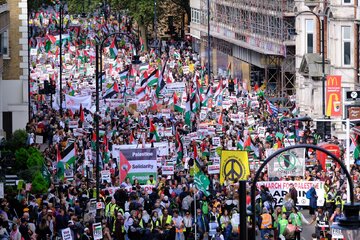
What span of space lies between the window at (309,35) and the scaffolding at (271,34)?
8.69 m

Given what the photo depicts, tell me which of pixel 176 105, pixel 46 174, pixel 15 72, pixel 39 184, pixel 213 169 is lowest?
pixel 39 184

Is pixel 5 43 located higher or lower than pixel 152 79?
higher

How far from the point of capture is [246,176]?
37.6 m

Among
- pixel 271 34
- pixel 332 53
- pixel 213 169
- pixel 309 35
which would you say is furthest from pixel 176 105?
pixel 271 34

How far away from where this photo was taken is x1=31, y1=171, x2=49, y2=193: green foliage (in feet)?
125

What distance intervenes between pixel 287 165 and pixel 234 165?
2806 mm

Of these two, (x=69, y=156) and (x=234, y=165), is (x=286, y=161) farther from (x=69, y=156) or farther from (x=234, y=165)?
(x=69, y=156)

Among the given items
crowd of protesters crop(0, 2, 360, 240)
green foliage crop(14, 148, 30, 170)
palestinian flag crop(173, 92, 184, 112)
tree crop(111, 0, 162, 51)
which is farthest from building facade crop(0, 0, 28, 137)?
tree crop(111, 0, 162, 51)

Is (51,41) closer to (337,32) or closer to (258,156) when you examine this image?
(337,32)

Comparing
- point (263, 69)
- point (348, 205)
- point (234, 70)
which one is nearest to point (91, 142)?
point (348, 205)

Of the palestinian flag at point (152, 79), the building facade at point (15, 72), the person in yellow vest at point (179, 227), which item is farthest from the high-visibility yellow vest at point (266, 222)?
the palestinian flag at point (152, 79)

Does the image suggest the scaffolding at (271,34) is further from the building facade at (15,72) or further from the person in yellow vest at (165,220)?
the person in yellow vest at (165,220)

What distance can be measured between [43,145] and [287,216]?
24090 mm

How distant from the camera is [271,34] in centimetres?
8619
